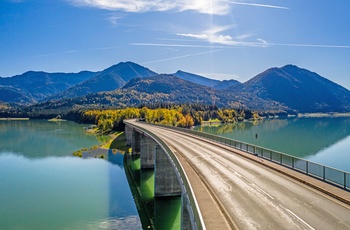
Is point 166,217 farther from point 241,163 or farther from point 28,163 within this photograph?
point 28,163

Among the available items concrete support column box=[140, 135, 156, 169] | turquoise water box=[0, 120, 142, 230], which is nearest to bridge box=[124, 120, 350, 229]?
turquoise water box=[0, 120, 142, 230]

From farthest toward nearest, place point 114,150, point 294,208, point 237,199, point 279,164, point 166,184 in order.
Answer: point 114,150 → point 166,184 → point 279,164 → point 237,199 → point 294,208

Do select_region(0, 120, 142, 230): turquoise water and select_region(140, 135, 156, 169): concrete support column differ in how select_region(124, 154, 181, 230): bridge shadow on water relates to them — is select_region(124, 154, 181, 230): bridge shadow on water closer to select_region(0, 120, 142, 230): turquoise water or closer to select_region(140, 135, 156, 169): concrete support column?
select_region(0, 120, 142, 230): turquoise water

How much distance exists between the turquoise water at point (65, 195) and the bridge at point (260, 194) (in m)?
10.00

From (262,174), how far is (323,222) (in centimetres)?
1080

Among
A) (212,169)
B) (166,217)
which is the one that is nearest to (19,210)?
(166,217)

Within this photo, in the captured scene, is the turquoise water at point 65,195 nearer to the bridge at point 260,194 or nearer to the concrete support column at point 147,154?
the concrete support column at point 147,154

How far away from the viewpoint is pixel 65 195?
42250 millimetres

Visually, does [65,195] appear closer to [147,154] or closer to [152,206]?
[152,206]

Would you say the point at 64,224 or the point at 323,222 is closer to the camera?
the point at 323,222

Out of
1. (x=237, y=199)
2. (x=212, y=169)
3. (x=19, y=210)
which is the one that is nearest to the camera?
(x=237, y=199)

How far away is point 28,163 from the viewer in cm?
6712

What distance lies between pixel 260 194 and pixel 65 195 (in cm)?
2954

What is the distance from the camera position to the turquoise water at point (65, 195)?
107 feet
